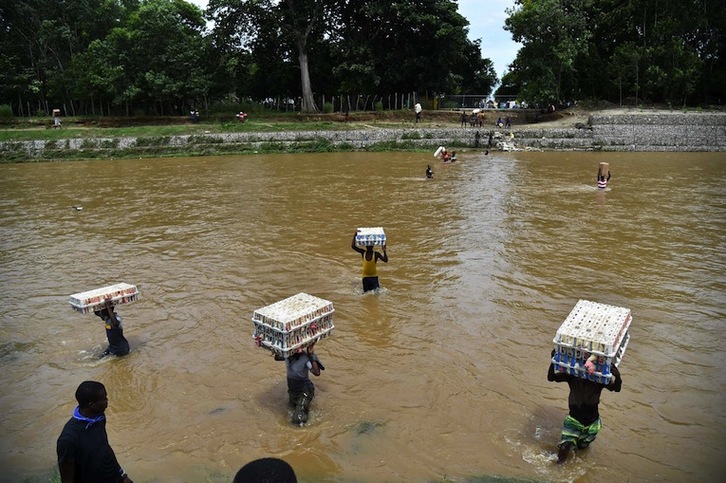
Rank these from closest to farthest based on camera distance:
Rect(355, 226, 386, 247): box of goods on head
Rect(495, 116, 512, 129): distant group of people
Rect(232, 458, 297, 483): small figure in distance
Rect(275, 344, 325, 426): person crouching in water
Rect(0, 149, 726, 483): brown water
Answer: Rect(232, 458, 297, 483): small figure in distance → Rect(0, 149, 726, 483): brown water → Rect(275, 344, 325, 426): person crouching in water → Rect(355, 226, 386, 247): box of goods on head → Rect(495, 116, 512, 129): distant group of people

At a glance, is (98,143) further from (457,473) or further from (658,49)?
(658,49)

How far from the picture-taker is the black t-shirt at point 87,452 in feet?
12.8

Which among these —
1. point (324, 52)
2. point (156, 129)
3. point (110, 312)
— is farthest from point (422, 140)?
point (110, 312)

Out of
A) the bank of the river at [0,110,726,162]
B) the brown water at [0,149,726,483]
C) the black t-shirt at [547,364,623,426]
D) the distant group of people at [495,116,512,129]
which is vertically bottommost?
the brown water at [0,149,726,483]

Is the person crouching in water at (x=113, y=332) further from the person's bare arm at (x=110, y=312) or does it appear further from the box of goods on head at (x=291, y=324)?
the box of goods on head at (x=291, y=324)

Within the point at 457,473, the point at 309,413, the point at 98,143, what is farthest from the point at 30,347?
the point at 98,143

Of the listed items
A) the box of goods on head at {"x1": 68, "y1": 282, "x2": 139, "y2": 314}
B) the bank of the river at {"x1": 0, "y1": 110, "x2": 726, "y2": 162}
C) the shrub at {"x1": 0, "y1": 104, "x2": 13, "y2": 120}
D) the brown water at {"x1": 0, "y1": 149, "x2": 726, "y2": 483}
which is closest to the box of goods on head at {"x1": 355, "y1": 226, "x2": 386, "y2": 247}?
the brown water at {"x1": 0, "y1": 149, "x2": 726, "y2": 483}

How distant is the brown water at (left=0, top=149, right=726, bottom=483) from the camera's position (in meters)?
5.58

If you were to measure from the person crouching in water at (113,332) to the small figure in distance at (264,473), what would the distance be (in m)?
5.68

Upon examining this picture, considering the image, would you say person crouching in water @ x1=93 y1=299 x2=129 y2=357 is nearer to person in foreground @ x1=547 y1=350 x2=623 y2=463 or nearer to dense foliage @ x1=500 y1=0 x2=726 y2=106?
person in foreground @ x1=547 y1=350 x2=623 y2=463

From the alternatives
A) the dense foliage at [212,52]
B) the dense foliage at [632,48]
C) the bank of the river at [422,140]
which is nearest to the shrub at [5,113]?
the dense foliage at [212,52]

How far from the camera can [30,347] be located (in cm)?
818

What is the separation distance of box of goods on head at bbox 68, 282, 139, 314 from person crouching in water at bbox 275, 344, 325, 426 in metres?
3.07

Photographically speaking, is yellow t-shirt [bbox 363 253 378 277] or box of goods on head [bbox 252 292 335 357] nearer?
box of goods on head [bbox 252 292 335 357]
